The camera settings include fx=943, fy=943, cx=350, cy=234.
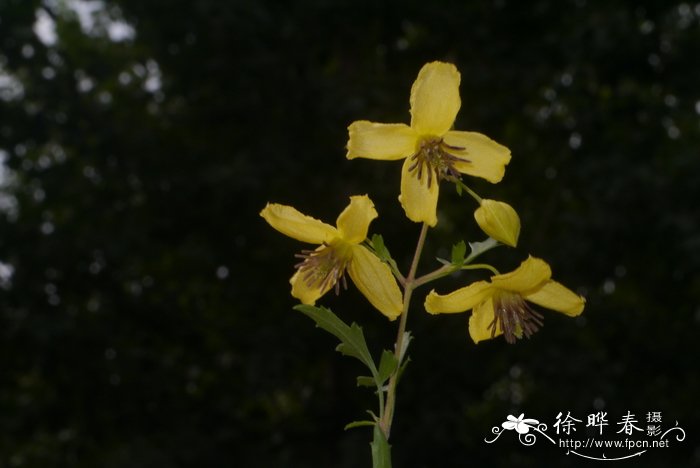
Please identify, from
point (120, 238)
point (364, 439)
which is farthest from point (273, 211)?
Answer: point (120, 238)

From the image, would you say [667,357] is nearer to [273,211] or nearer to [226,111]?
[226,111]

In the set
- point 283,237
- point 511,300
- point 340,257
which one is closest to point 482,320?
point 511,300

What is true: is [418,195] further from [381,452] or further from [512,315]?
[381,452]

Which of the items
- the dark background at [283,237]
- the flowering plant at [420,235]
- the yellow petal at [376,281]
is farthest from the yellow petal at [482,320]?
the dark background at [283,237]

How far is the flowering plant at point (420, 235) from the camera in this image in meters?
0.80

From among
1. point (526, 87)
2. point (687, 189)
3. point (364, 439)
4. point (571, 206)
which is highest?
point (526, 87)

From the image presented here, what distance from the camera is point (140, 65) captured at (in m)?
7.41

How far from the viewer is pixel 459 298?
0.84 meters

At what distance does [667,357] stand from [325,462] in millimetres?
2490

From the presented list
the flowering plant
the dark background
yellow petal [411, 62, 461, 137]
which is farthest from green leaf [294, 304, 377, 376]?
the dark background

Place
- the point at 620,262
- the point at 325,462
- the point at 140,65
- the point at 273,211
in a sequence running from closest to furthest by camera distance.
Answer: the point at 273,211 → the point at 325,462 → the point at 620,262 → the point at 140,65

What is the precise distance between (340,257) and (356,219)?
0.05 metres

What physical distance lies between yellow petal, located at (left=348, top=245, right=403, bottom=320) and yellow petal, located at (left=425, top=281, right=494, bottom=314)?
0.10ft

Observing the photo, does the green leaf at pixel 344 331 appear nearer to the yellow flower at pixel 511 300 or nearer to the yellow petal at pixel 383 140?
the yellow flower at pixel 511 300
